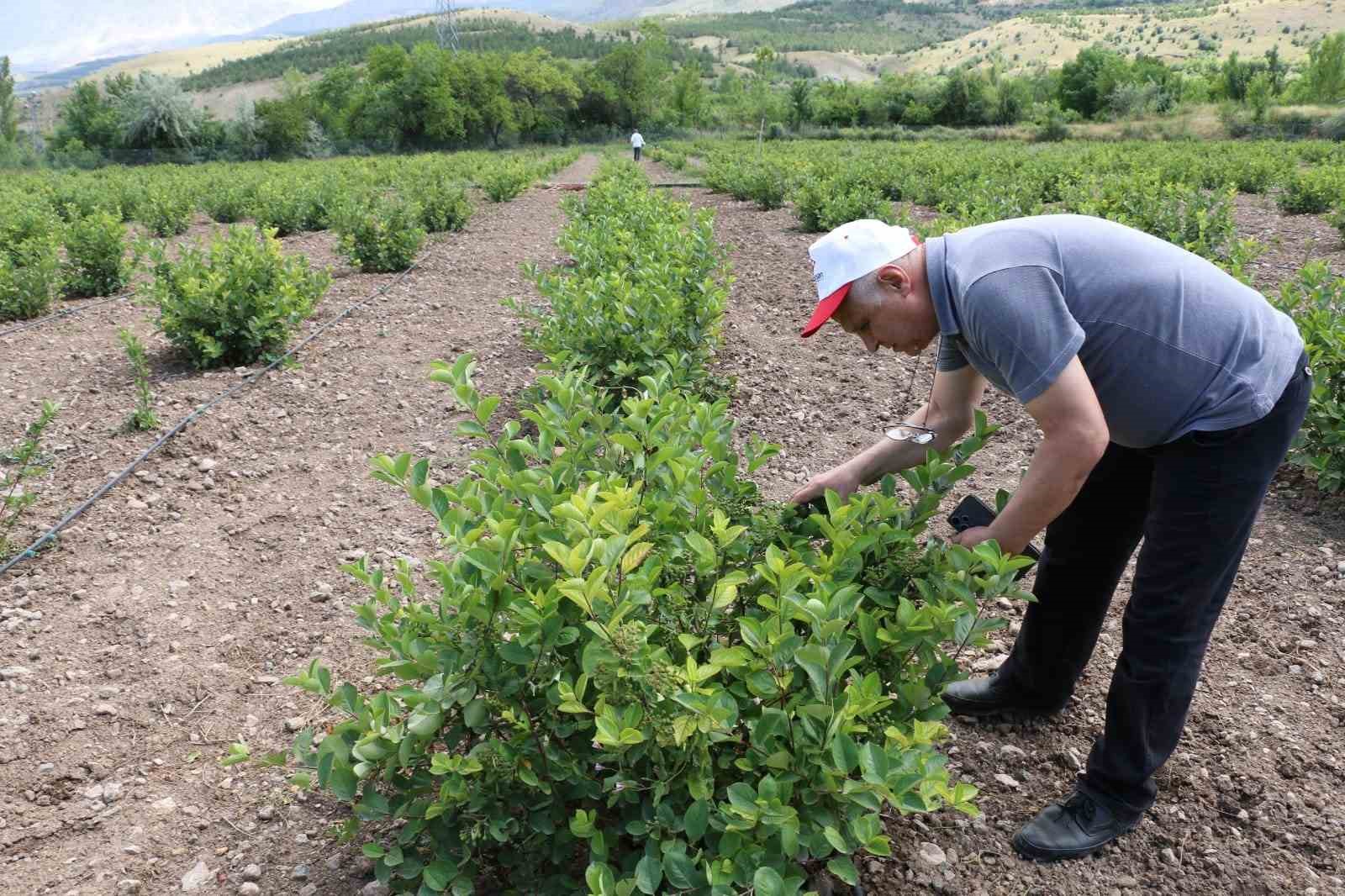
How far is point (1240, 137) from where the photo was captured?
120 ft

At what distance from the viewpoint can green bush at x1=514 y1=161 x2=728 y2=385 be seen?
452cm

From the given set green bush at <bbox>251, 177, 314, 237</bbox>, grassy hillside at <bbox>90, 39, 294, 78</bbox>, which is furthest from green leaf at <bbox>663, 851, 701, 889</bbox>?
grassy hillside at <bbox>90, 39, 294, 78</bbox>

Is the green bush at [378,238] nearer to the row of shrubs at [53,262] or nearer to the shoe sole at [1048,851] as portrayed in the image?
the row of shrubs at [53,262]

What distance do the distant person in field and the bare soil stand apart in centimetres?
49

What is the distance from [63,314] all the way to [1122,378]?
931 cm

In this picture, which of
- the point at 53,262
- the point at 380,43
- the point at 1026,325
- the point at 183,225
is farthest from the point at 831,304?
the point at 380,43

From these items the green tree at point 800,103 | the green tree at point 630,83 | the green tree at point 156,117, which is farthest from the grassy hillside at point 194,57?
the green tree at point 800,103

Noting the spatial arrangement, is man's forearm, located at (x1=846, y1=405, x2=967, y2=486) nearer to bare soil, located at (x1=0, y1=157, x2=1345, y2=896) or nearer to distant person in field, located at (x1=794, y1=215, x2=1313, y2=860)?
distant person in field, located at (x1=794, y1=215, x2=1313, y2=860)

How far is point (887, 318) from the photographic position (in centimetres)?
192

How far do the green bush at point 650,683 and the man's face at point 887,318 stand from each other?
0.90 feet

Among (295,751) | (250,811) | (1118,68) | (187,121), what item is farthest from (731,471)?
Answer: (1118,68)

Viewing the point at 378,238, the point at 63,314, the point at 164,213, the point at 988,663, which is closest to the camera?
the point at 988,663

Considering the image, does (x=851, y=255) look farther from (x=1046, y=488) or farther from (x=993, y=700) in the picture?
(x=993, y=700)

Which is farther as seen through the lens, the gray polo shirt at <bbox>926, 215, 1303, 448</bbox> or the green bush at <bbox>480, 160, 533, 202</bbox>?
the green bush at <bbox>480, 160, 533, 202</bbox>
